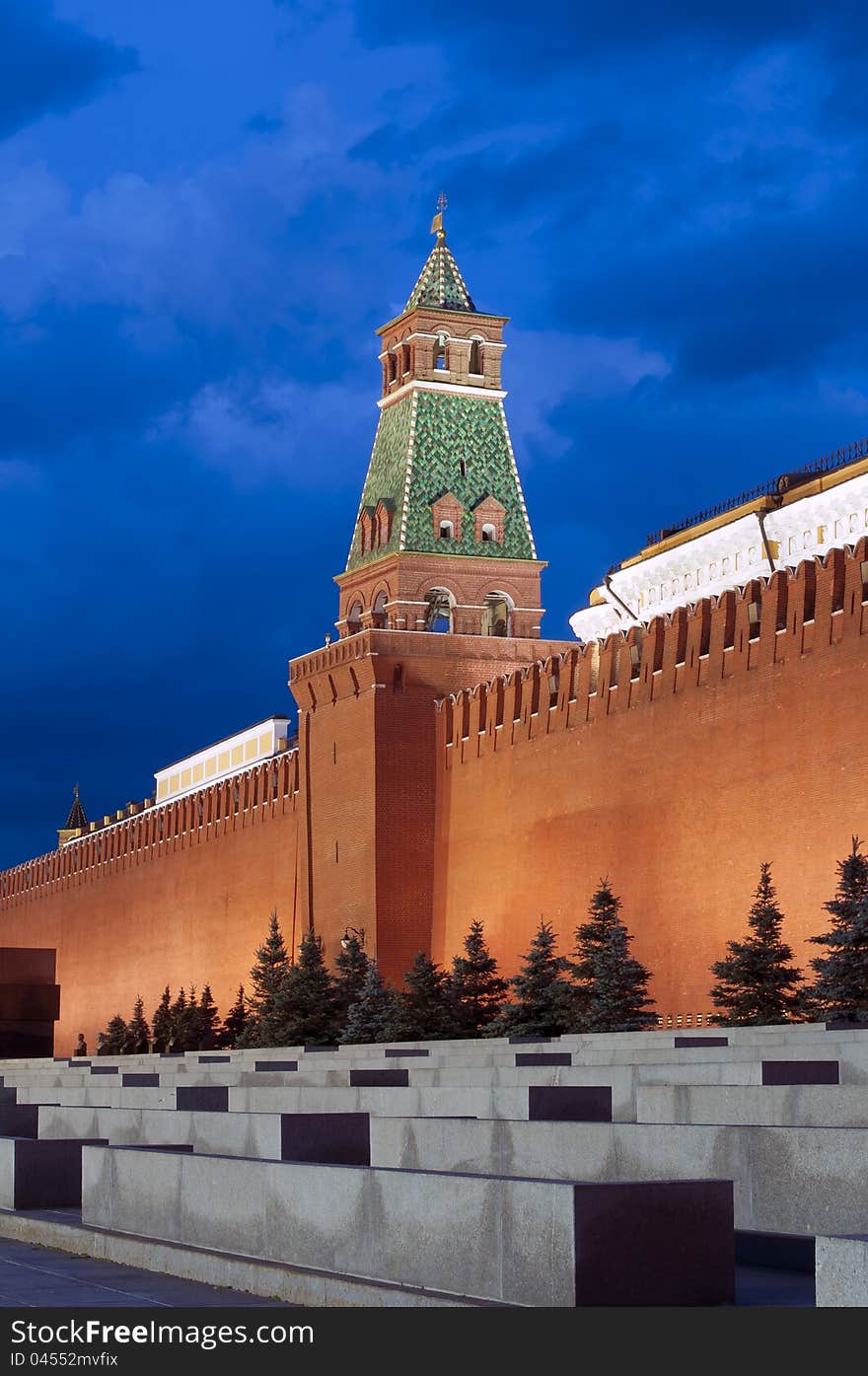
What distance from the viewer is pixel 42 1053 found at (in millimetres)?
38375

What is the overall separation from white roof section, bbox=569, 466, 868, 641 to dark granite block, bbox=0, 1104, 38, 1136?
16.4m

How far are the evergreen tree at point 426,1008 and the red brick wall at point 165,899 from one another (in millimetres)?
8459

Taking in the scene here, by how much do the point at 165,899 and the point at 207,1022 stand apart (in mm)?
7332

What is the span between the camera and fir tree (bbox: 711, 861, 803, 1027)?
18859 mm

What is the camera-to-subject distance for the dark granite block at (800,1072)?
915 cm

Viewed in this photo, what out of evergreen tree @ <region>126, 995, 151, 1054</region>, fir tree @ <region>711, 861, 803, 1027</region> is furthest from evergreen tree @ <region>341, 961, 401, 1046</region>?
evergreen tree @ <region>126, 995, 151, 1054</region>

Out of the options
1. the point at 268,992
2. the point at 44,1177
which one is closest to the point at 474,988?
the point at 268,992

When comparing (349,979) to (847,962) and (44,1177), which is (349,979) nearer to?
(847,962)

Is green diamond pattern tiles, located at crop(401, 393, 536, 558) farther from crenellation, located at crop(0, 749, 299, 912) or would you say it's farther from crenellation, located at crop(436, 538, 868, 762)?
crenellation, located at crop(436, 538, 868, 762)

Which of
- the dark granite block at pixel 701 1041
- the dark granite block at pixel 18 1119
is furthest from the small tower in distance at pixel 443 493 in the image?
the dark granite block at pixel 18 1119

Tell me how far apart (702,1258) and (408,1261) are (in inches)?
35.9

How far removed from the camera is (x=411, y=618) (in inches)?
1399

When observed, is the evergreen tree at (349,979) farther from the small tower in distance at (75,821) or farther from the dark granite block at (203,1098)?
the small tower in distance at (75,821)

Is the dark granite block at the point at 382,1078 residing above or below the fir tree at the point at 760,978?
below
